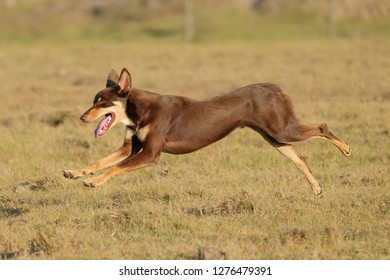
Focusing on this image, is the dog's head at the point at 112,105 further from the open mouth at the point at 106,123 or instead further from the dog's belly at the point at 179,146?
the dog's belly at the point at 179,146

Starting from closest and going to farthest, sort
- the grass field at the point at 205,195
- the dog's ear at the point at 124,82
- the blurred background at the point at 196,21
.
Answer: the grass field at the point at 205,195
the dog's ear at the point at 124,82
the blurred background at the point at 196,21

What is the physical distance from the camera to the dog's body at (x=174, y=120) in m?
8.53

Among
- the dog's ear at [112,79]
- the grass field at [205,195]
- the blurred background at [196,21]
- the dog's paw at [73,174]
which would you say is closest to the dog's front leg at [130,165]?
the dog's paw at [73,174]

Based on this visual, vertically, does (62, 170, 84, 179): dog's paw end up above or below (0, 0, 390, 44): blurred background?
below

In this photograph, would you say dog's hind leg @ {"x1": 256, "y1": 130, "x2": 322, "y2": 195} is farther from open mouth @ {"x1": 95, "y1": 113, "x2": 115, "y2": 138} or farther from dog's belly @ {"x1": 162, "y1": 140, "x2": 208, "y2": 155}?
open mouth @ {"x1": 95, "y1": 113, "x2": 115, "y2": 138}

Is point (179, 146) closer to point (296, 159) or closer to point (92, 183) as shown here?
point (92, 183)

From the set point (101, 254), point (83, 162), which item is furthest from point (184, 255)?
point (83, 162)

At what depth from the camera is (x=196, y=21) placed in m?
51.5

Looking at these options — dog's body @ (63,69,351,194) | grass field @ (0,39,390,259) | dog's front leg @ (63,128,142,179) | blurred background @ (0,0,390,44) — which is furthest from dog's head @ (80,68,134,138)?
blurred background @ (0,0,390,44)

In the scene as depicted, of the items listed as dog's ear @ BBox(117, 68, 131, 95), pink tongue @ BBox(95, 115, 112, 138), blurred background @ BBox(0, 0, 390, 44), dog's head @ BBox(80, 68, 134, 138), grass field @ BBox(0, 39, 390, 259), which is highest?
blurred background @ BBox(0, 0, 390, 44)

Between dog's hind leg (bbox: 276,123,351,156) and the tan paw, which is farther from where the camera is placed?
dog's hind leg (bbox: 276,123,351,156)

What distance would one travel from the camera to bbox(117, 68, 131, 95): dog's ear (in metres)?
8.59

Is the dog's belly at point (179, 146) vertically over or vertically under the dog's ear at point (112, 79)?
under

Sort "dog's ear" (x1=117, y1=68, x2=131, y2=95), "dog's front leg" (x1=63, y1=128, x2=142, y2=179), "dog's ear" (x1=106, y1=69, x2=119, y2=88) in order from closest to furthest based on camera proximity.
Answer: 1. "dog's ear" (x1=117, y1=68, x2=131, y2=95)
2. "dog's front leg" (x1=63, y1=128, x2=142, y2=179)
3. "dog's ear" (x1=106, y1=69, x2=119, y2=88)
